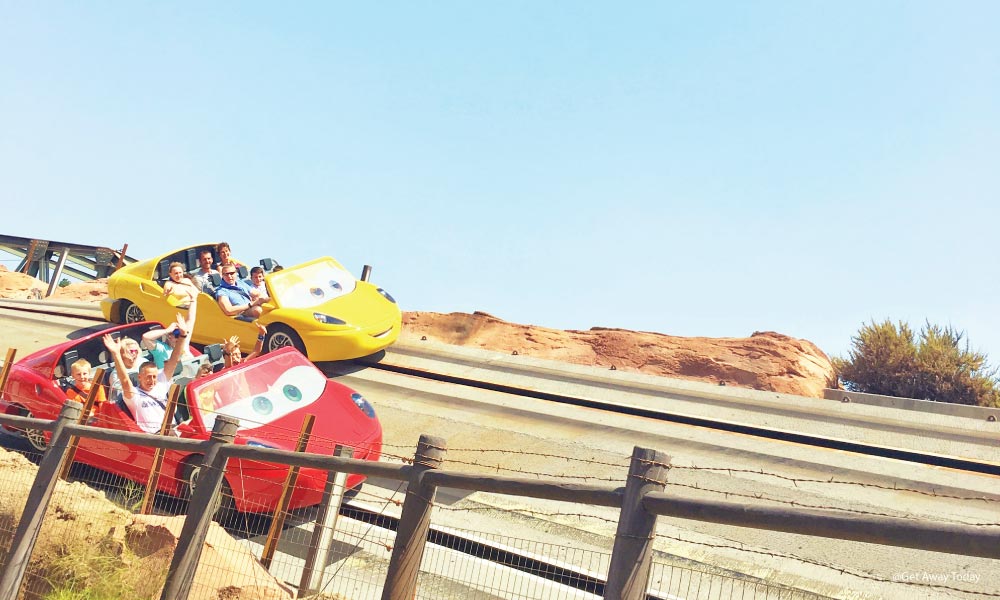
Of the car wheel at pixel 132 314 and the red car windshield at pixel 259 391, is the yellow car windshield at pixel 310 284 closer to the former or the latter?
the car wheel at pixel 132 314

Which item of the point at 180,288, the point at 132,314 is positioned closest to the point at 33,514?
the point at 180,288

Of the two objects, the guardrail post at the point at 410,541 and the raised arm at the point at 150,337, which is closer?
the guardrail post at the point at 410,541

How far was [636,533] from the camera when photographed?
3.08m

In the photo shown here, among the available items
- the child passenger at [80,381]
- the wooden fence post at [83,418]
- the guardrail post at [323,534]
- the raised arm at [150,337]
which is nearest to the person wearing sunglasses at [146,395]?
the wooden fence post at [83,418]

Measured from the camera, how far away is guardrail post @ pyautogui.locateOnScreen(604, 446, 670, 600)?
9.98ft

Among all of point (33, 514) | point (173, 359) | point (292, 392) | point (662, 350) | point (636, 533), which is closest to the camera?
point (636, 533)

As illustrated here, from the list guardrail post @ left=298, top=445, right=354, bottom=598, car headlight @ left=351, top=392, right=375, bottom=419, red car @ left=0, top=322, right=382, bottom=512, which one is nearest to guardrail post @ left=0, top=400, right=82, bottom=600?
red car @ left=0, top=322, right=382, bottom=512

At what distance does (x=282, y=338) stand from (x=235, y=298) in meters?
1.19

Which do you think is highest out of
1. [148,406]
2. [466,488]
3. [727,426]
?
[727,426]

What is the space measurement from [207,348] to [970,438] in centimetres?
1074

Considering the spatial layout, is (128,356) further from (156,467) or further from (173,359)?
(156,467)

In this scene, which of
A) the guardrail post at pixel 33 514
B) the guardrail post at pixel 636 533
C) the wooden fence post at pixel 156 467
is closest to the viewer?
the guardrail post at pixel 636 533

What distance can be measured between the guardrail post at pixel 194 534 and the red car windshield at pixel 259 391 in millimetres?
2707

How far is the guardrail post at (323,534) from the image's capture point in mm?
5221
